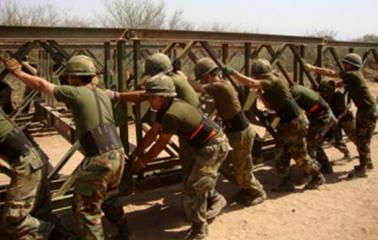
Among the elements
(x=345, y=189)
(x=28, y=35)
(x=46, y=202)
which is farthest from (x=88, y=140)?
(x=345, y=189)

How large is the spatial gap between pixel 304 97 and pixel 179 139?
2588 millimetres

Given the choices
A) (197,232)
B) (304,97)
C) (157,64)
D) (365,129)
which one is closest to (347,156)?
(365,129)

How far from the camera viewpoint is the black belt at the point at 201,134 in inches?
203

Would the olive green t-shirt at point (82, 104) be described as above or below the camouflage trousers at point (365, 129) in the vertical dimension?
above

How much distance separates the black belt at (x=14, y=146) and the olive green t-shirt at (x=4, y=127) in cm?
3

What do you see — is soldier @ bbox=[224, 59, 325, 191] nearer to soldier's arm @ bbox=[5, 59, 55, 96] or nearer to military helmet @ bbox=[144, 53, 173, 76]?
military helmet @ bbox=[144, 53, 173, 76]

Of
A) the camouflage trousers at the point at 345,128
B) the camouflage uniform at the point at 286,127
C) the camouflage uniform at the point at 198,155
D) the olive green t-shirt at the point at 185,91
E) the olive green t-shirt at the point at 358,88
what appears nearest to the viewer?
the camouflage uniform at the point at 198,155

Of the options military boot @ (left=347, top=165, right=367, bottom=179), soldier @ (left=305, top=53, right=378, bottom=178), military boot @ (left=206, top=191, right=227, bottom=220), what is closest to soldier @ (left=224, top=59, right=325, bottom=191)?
military boot @ (left=347, top=165, right=367, bottom=179)

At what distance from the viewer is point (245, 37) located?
22.3ft

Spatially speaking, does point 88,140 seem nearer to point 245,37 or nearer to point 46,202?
point 46,202

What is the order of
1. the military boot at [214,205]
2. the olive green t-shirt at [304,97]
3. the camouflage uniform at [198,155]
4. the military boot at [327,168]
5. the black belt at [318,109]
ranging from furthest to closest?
the military boot at [327,168] → the black belt at [318,109] → the olive green t-shirt at [304,97] → the military boot at [214,205] → the camouflage uniform at [198,155]

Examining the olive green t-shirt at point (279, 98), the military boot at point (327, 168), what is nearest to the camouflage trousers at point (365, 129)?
the military boot at point (327, 168)

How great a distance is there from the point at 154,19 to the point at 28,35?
23.2 meters

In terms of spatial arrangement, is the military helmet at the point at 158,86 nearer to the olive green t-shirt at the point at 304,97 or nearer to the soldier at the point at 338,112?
the olive green t-shirt at the point at 304,97
